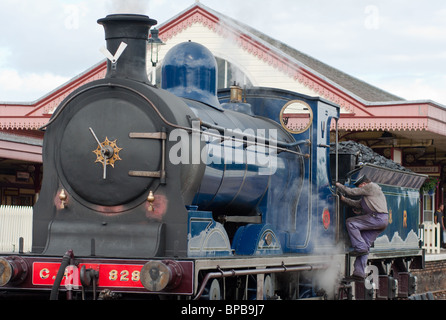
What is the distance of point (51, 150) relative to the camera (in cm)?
727

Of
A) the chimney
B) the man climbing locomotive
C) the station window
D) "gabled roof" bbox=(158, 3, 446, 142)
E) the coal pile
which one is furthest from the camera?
the station window

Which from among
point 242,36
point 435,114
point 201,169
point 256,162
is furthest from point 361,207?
point 242,36

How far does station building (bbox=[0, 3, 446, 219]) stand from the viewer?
1889 centimetres

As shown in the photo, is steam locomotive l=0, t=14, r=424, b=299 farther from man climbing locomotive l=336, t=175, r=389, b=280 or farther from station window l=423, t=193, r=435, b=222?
station window l=423, t=193, r=435, b=222

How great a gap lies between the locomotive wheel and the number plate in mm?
713

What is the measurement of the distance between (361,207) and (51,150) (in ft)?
14.6

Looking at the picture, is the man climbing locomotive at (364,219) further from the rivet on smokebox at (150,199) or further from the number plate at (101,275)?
the number plate at (101,275)

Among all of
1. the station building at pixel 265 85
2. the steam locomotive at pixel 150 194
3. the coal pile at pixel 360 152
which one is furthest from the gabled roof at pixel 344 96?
the steam locomotive at pixel 150 194

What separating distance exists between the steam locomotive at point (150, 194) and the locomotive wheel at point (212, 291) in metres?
0.01

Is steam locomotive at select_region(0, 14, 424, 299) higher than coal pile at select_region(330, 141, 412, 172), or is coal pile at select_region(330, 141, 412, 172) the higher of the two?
coal pile at select_region(330, 141, 412, 172)

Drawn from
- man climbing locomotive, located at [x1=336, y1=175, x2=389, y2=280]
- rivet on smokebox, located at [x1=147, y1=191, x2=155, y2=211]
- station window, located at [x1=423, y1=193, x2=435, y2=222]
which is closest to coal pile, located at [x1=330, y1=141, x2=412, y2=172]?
man climbing locomotive, located at [x1=336, y1=175, x2=389, y2=280]

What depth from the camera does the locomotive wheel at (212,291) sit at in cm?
676

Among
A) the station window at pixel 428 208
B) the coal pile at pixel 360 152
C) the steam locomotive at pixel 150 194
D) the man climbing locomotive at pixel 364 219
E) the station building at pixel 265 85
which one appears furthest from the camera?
the station window at pixel 428 208
